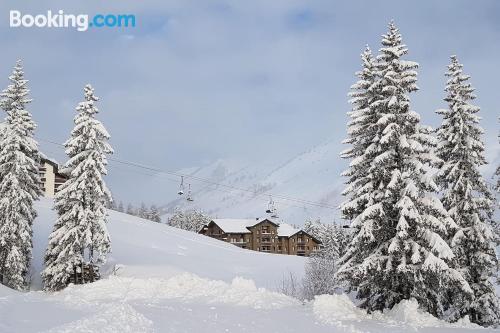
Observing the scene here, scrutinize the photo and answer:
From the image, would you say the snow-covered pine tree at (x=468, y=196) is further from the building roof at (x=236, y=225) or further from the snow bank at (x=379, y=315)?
the building roof at (x=236, y=225)

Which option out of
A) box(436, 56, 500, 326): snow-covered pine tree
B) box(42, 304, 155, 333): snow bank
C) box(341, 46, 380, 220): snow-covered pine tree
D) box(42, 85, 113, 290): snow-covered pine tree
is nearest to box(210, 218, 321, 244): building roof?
box(42, 85, 113, 290): snow-covered pine tree

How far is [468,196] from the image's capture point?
27.1 m

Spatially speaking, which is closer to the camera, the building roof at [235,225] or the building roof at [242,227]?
the building roof at [235,225]

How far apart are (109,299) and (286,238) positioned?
337 feet

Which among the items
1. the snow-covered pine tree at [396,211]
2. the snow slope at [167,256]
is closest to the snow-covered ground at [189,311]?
the snow-covered pine tree at [396,211]

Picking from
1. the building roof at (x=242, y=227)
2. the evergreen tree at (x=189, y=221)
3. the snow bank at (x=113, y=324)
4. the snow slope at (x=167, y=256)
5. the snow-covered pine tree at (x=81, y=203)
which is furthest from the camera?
the evergreen tree at (x=189, y=221)

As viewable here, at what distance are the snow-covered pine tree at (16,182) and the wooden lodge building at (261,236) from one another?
86.4 m

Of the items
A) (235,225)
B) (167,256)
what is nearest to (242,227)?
(235,225)

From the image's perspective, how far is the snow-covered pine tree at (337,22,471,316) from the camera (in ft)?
70.9

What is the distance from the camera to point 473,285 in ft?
88.1

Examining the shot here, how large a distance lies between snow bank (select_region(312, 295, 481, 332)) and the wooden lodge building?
332 ft

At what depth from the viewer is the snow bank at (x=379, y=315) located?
19.2m

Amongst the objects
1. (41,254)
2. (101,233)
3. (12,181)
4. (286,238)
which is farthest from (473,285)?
(286,238)

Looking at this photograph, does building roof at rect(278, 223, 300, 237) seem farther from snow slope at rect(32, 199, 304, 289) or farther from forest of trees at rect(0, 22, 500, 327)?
forest of trees at rect(0, 22, 500, 327)
